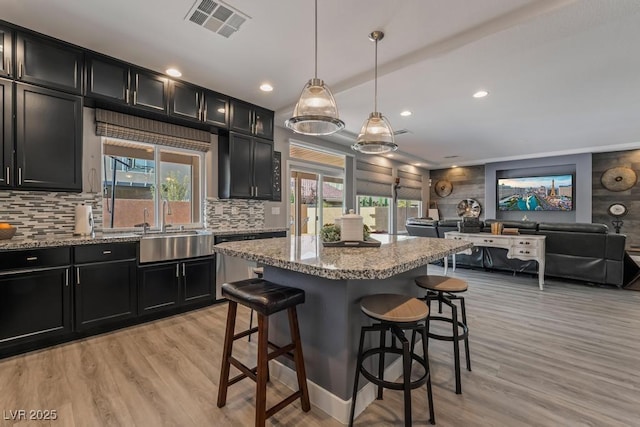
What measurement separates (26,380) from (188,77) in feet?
10.1

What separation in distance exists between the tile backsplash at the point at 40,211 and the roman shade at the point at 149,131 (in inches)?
30.0

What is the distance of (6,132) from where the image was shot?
7.92ft

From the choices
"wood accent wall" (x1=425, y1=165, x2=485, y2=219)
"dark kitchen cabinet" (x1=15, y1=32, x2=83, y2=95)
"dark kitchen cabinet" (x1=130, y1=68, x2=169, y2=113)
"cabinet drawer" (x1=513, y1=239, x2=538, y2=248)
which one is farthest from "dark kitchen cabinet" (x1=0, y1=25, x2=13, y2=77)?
"wood accent wall" (x1=425, y1=165, x2=485, y2=219)

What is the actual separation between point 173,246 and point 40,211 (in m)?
1.21

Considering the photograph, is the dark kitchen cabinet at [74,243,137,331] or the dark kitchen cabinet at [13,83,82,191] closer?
the dark kitchen cabinet at [13,83,82,191]

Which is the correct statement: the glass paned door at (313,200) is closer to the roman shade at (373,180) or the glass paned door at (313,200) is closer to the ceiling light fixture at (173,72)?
the roman shade at (373,180)

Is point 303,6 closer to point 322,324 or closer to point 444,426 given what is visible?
point 322,324

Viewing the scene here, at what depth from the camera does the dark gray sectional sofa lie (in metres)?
4.21

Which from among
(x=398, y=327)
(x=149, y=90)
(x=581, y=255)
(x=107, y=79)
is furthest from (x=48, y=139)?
(x=581, y=255)

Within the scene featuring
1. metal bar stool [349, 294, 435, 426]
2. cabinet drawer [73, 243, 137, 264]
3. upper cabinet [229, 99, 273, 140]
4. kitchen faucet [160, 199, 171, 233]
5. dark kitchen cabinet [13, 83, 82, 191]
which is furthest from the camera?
upper cabinet [229, 99, 273, 140]

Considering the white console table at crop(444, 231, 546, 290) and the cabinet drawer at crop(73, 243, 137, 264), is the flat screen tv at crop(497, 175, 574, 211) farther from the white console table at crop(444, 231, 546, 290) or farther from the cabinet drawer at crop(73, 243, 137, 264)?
the cabinet drawer at crop(73, 243, 137, 264)

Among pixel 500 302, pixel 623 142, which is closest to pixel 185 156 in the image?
pixel 500 302

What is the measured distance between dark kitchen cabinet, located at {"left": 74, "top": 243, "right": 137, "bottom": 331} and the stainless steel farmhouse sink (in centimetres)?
12

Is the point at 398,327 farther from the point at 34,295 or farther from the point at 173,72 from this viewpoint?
the point at 173,72
